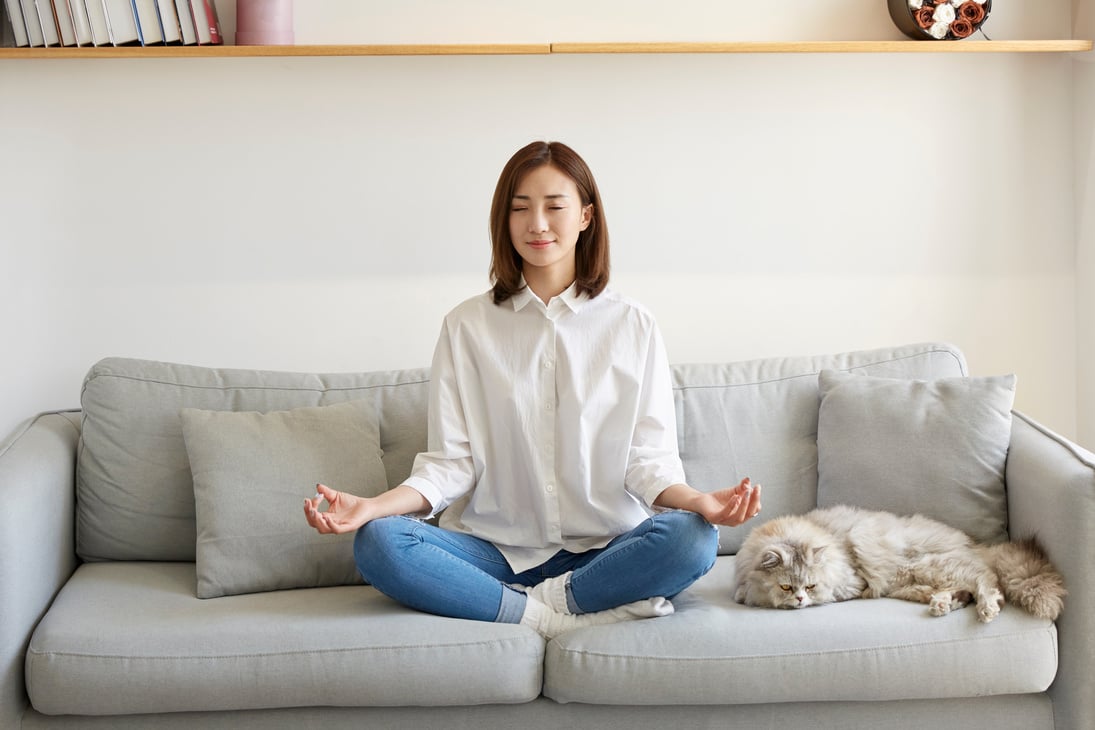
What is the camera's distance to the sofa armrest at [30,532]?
2016 mm

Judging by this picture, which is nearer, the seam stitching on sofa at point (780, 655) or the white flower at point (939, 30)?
the seam stitching on sofa at point (780, 655)

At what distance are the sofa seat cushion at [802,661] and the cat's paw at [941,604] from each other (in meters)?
0.01

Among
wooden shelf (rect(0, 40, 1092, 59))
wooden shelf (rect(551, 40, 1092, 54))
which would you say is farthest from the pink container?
wooden shelf (rect(551, 40, 1092, 54))

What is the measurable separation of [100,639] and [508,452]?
821mm

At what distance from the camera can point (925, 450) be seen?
7.80 feet

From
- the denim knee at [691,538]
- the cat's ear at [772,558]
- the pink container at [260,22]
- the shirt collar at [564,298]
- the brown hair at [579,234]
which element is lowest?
the cat's ear at [772,558]

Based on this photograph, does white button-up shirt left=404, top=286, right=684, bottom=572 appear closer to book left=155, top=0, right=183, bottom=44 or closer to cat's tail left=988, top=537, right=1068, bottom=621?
cat's tail left=988, top=537, right=1068, bottom=621

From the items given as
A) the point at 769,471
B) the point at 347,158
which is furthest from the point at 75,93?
the point at 769,471

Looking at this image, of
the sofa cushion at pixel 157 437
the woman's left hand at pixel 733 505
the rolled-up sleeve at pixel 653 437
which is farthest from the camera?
the sofa cushion at pixel 157 437

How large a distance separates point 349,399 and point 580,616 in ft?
2.66

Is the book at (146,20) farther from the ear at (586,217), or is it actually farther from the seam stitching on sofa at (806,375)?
the seam stitching on sofa at (806,375)

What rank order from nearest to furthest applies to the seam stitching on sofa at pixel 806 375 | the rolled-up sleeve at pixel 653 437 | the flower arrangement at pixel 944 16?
the rolled-up sleeve at pixel 653 437, the seam stitching on sofa at pixel 806 375, the flower arrangement at pixel 944 16

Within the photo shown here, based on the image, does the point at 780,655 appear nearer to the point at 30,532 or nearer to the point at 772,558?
the point at 772,558

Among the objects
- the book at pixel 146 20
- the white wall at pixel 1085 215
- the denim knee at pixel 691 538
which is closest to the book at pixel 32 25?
the book at pixel 146 20
